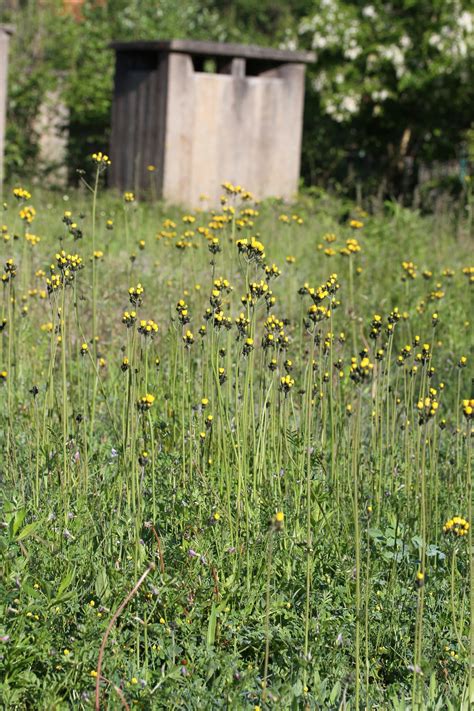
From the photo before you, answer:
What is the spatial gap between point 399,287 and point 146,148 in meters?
5.34

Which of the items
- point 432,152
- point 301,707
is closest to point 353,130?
point 432,152

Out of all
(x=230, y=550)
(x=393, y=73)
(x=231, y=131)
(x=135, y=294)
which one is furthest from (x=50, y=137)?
(x=230, y=550)

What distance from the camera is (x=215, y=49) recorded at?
1169cm

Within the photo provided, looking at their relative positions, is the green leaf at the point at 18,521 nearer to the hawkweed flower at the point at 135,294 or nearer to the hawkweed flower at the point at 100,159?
the hawkweed flower at the point at 135,294

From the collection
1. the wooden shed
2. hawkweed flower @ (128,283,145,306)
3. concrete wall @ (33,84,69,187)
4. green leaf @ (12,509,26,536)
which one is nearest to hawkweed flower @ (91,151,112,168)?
hawkweed flower @ (128,283,145,306)

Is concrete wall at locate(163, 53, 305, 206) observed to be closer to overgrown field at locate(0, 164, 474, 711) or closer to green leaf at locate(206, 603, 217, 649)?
overgrown field at locate(0, 164, 474, 711)

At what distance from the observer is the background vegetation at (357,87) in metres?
14.1

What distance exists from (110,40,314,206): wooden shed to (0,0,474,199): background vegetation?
1.22 m

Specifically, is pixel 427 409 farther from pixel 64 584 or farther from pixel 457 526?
pixel 64 584

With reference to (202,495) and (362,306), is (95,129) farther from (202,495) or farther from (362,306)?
(202,495)

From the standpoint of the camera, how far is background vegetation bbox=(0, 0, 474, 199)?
1410cm

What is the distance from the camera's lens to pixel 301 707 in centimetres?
290

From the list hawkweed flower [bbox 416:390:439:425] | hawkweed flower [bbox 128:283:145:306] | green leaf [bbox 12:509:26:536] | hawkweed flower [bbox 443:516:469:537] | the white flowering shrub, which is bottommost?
green leaf [bbox 12:509:26:536]

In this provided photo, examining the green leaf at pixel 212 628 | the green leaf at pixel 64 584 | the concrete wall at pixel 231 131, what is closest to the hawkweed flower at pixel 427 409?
the green leaf at pixel 212 628
